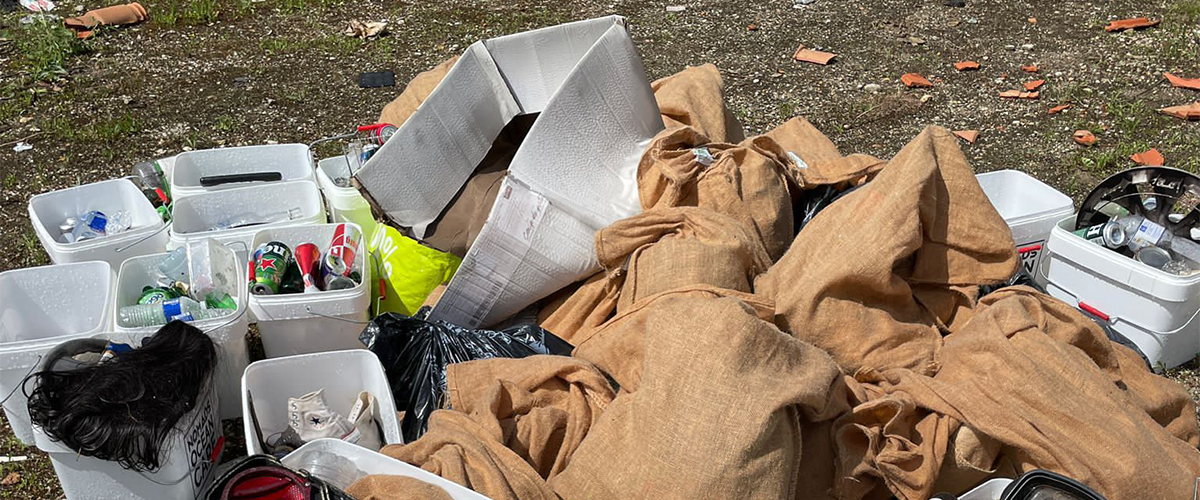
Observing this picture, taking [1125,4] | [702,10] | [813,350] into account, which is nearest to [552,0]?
[702,10]

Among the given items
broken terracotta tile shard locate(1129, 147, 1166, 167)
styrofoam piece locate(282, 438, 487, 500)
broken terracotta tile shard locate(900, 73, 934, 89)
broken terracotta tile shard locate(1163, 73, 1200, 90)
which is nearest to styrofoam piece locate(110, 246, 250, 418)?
styrofoam piece locate(282, 438, 487, 500)

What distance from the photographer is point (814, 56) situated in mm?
5250

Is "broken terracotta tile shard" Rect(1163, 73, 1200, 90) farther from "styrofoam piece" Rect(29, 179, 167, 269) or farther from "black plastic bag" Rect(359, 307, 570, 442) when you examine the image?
"styrofoam piece" Rect(29, 179, 167, 269)

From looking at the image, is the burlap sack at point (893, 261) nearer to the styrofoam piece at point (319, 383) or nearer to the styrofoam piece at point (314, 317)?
the styrofoam piece at point (319, 383)

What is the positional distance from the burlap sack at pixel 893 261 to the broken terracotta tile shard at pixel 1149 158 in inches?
83.5

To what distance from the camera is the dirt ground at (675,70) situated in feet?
14.4

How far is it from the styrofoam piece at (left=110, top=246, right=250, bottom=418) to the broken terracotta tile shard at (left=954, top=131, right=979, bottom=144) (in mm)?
3329

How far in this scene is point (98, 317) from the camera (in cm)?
282

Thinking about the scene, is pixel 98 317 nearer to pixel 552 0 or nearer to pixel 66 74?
pixel 66 74

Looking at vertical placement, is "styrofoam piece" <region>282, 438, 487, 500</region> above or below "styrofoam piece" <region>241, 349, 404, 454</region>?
above

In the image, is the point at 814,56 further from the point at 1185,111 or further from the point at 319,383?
the point at 319,383

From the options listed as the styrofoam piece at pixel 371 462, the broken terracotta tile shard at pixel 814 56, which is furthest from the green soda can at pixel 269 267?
the broken terracotta tile shard at pixel 814 56

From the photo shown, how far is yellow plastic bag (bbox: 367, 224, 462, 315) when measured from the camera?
284 centimetres

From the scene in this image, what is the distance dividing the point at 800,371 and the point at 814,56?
11.8ft
